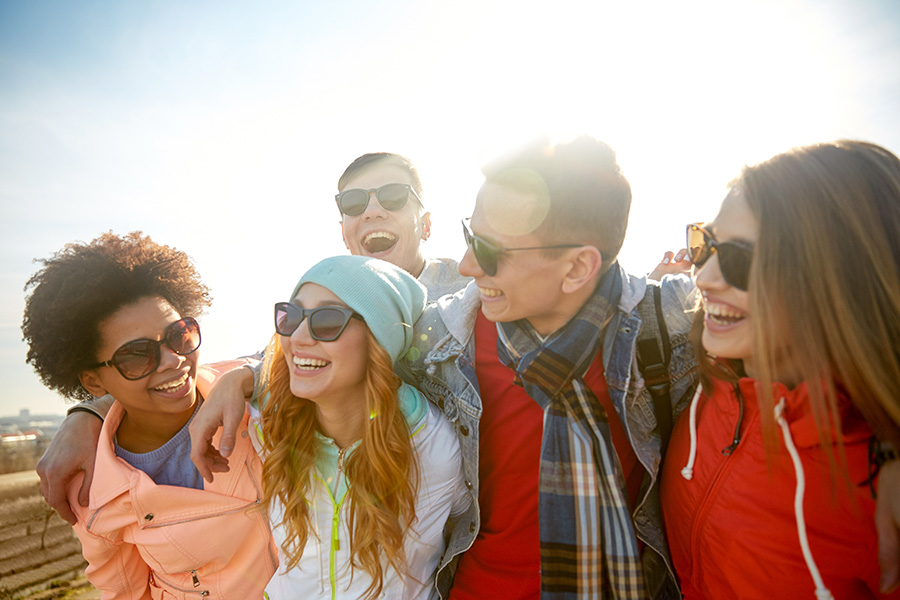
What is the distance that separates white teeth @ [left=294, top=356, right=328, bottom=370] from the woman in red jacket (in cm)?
157

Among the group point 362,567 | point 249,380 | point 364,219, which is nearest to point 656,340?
point 362,567

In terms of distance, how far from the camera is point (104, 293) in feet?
8.14

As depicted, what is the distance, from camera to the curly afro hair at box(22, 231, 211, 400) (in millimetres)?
2445

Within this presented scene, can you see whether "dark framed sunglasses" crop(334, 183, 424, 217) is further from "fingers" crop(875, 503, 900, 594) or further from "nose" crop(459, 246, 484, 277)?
"fingers" crop(875, 503, 900, 594)

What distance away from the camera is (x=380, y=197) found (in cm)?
365

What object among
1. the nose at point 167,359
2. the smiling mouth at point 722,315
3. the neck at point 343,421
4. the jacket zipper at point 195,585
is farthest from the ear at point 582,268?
the jacket zipper at point 195,585

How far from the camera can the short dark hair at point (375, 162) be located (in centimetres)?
376

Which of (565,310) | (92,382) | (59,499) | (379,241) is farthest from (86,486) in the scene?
(565,310)

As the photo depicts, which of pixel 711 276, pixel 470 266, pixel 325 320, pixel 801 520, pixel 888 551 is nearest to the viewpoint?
pixel 888 551

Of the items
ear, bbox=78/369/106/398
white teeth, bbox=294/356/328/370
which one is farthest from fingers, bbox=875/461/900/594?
ear, bbox=78/369/106/398

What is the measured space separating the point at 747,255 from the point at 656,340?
54cm

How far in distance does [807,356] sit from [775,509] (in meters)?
0.54

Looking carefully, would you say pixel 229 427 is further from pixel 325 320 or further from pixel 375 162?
pixel 375 162

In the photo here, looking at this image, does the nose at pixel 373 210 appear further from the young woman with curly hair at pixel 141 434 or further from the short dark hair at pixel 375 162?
the young woman with curly hair at pixel 141 434
